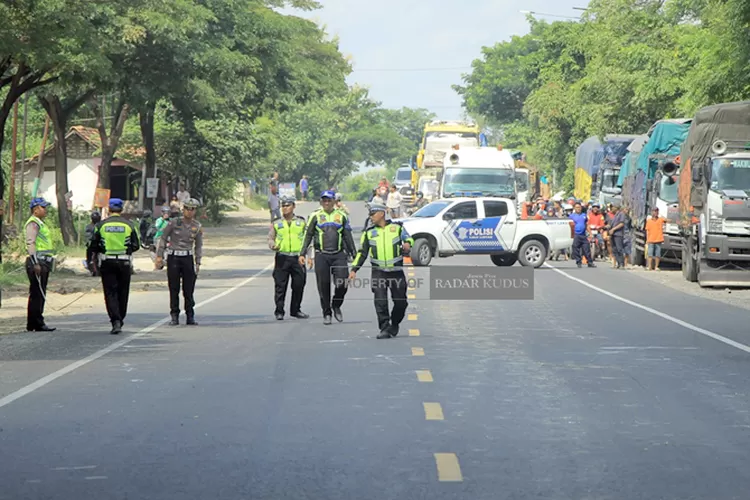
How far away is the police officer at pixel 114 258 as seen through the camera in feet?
54.4

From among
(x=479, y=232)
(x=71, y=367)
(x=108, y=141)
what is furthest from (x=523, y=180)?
(x=71, y=367)

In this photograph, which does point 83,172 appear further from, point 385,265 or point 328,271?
point 385,265

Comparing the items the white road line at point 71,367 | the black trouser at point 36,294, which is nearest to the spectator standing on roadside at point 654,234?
the white road line at point 71,367

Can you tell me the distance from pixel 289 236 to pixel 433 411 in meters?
8.47

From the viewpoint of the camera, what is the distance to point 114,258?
54.6 feet

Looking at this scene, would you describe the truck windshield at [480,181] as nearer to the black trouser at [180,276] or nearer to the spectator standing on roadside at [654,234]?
the spectator standing on roadside at [654,234]

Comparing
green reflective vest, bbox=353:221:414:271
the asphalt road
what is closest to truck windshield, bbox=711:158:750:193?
the asphalt road

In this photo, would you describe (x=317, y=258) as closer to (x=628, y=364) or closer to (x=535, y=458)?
(x=628, y=364)

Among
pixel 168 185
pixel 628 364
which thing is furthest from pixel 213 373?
pixel 168 185

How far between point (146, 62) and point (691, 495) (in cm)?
2766

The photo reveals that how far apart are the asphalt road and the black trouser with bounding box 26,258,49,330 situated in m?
0.57

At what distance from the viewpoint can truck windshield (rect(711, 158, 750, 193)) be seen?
27.1 m

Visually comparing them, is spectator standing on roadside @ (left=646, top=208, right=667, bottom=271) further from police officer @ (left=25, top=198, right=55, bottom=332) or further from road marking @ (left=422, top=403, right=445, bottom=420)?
road marking @ (left=422, top=403, right=445, bottom=420)

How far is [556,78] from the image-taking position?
74625 millimetres
